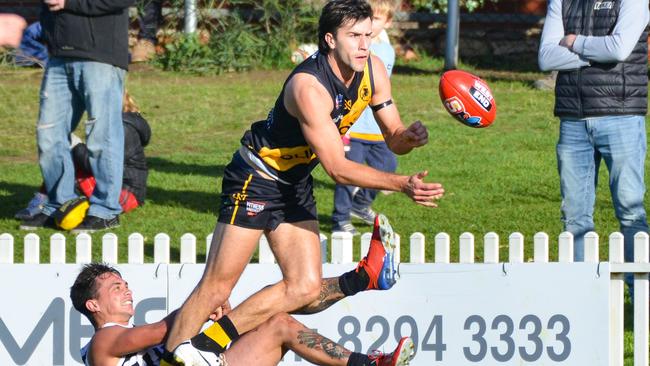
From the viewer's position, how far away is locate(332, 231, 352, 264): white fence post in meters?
8.78

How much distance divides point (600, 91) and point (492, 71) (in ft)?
29.1

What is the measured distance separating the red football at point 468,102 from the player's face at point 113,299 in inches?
83.7

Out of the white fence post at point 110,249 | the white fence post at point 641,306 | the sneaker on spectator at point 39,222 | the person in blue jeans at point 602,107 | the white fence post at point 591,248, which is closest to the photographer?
the white fence post at point 641,306

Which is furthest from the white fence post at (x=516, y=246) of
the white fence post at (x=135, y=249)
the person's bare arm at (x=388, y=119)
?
the white fence post at (x=135, y=249)

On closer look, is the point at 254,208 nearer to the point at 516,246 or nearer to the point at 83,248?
the point at 83,248

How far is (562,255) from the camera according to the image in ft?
28.4

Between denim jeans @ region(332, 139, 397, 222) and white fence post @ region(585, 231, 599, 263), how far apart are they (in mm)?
2522

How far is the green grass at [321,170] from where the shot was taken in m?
11.4

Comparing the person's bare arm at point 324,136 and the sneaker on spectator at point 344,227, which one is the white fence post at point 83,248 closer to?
the person's bare arm at point 324,136

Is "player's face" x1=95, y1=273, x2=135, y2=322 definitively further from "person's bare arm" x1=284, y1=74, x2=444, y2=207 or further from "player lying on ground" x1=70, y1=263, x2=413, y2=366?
"person's bare arm" x1=284, y1=74, x2=444, y2=207

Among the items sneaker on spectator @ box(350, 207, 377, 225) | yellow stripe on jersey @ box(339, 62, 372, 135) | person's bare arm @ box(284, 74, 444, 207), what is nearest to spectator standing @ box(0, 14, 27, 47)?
person's bare arm @ box(284, 74, 444, 207)

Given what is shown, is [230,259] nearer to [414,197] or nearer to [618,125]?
[414,197]

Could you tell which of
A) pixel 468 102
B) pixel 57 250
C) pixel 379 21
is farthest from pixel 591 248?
pixel 57 250

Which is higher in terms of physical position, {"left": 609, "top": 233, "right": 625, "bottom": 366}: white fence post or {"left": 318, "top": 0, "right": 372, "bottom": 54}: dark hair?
{"left": 318, "top": 0, "right": 372, "bottom": 54}: dark hair
